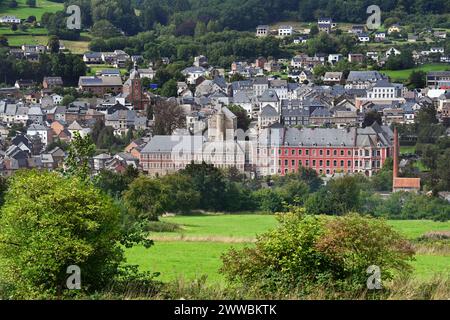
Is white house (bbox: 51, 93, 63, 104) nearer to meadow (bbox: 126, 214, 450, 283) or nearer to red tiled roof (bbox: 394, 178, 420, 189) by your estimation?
red tiled roof (bbox: 394, 178, 420, 189)

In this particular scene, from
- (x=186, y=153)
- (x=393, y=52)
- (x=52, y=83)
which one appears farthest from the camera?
(x=393, y=52)

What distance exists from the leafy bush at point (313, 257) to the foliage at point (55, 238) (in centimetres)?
138

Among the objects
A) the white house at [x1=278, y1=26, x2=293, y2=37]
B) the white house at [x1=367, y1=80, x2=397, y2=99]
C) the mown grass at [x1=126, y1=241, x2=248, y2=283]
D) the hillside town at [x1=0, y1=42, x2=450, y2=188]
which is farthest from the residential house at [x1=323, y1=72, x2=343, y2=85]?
the mown grass at [x1=126, y1=241, x2=248, y2=283]

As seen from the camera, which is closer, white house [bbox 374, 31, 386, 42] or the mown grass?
the mown grass

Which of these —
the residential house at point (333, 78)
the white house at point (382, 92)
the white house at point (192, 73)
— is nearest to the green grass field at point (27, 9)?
the white house at point (192, 73)

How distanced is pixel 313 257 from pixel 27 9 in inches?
3201

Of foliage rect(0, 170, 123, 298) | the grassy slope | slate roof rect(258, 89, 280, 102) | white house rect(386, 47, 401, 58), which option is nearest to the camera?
foliage rect(0, 170, 123, 298)

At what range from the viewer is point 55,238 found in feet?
33.9

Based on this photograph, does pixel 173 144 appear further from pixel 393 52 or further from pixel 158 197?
pixel 393 52

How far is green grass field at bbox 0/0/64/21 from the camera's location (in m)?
86.2

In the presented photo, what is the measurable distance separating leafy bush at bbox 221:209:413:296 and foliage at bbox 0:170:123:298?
1.38 meters

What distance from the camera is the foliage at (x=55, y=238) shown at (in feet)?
33.5

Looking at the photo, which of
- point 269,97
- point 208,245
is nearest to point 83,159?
point 208,245

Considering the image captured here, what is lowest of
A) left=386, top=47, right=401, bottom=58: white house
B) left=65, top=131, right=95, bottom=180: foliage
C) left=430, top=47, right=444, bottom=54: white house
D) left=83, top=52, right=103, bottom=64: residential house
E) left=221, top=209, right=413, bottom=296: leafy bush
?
left=221, top=209, right=413, bottom=296: leafy bush
